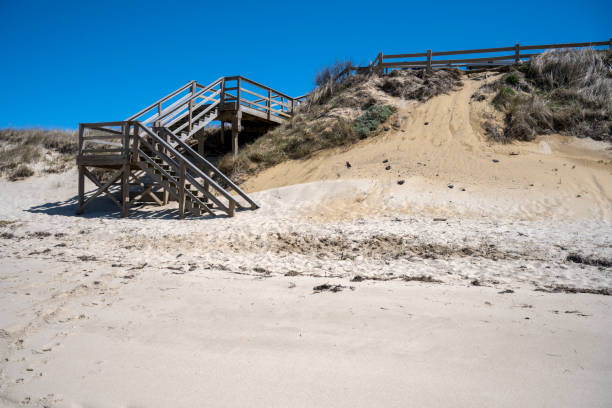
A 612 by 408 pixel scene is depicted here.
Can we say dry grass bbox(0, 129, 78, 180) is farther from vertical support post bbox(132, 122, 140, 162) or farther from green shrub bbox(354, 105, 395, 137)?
green shrub bbox(354, 105, 395, 137)

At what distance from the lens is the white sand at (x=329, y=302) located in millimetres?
2879

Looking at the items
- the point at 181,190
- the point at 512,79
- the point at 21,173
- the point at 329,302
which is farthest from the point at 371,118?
the point at 21,173

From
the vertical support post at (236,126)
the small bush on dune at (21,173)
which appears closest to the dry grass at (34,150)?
the small bush on dune at (21,173)

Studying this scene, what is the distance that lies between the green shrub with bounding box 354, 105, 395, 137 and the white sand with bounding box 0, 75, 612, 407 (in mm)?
4817

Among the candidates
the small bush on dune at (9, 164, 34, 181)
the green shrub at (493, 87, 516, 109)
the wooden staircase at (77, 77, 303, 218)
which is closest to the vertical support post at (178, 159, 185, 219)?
the wooden staircase at (77, 77, 303, 218)

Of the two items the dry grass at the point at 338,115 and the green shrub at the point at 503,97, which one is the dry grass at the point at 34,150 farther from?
the green shrub at the point at 503,97

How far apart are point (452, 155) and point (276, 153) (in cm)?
699

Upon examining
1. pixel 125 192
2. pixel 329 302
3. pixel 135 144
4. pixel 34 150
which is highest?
pixel 34 150

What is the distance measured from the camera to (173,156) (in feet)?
46.6

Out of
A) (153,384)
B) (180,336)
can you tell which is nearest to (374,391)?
(153,384)

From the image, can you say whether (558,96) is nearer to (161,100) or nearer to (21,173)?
(161,100)

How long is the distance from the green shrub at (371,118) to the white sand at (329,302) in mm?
4817

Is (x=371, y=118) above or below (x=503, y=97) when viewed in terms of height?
below

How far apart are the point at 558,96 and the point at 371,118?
793 centimetres
